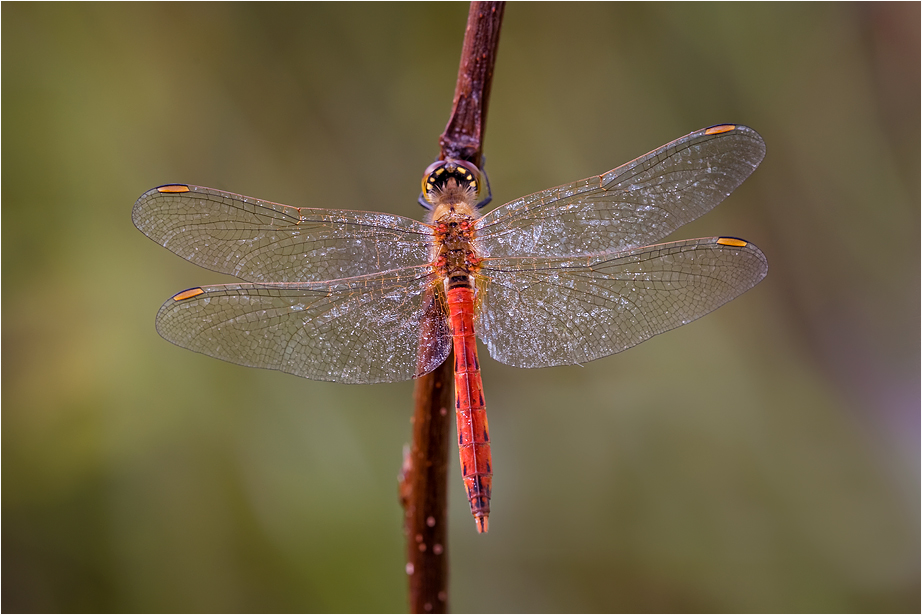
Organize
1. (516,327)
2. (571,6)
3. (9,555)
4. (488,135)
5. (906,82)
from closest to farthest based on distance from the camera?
(516,327), (9,555), (906,82), (571,6), (488,135)

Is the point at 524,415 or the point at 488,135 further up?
the point at 488,135

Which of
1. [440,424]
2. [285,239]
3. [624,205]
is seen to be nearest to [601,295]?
[624,205]

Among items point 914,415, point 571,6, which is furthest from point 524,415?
point 571,6

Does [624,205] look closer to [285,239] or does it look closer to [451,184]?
[451,184]

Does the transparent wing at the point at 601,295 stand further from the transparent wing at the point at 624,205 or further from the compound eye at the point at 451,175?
the compound eye at the point at 451,175

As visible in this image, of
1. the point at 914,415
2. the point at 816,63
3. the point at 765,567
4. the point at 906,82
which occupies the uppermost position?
the point at 816,63

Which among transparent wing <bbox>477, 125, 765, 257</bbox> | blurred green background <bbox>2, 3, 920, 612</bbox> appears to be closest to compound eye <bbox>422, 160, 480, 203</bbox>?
transparent wing <bbox>477, 125, 765, 257</bbox>

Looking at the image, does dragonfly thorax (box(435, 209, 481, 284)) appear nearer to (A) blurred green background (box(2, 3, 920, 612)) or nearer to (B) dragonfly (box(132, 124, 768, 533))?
→ (B) dragonfly (box(132, 124, 768, 533))

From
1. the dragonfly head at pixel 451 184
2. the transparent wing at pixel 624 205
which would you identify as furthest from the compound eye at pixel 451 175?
the transparent wing at pixel 624 205

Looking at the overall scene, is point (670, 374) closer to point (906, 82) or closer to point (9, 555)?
point (906, 82)
